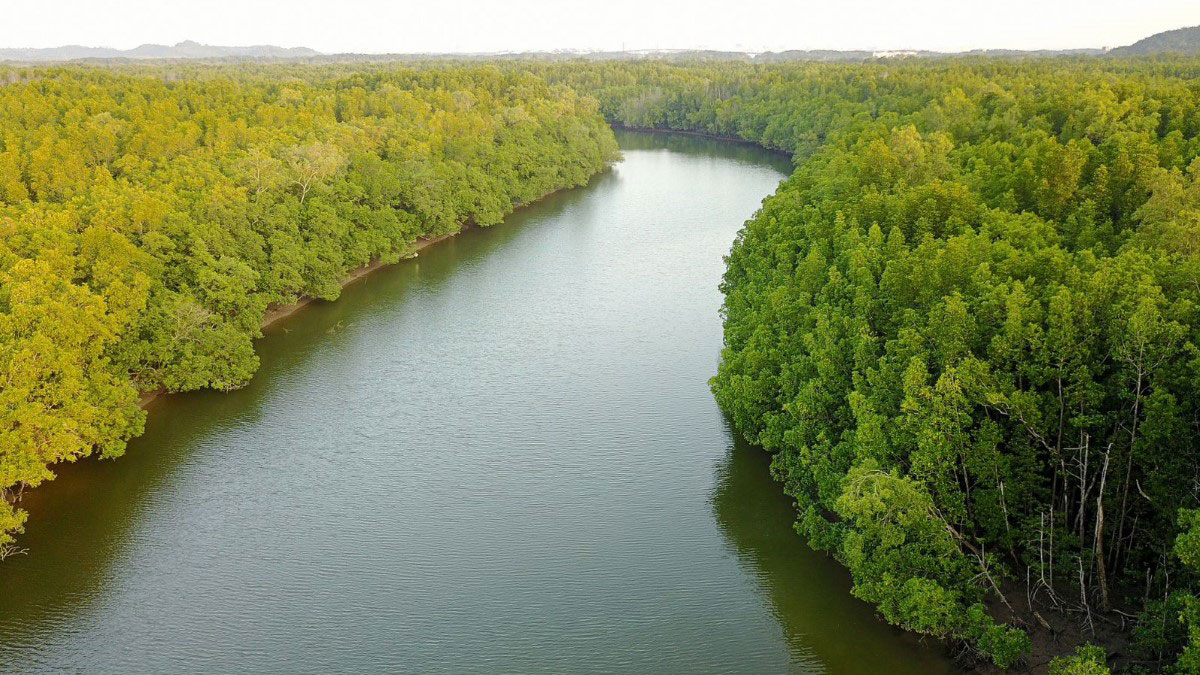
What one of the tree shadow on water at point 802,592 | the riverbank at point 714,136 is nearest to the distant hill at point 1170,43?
the riverbank at point 714,136

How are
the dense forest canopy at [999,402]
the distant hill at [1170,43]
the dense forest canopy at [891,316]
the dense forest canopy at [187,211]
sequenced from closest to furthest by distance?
the dense forest canopy at [999,402] < the dense forest canopy at [891,316] < the dense forest canopy at [187,211] < the distant hill at [1170,43]

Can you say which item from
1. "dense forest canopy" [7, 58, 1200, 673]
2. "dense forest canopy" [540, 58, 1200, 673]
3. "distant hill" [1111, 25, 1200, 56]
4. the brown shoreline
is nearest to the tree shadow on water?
"dense forest canopy" [7, 58, 1200, 673]

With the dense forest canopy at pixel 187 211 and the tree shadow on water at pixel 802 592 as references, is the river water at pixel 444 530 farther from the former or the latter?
the dense forest canopy at pixel 187 211

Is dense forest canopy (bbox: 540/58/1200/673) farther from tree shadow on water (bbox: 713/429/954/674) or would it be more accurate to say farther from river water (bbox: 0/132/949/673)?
river water (bbox: 0/132/949/673)

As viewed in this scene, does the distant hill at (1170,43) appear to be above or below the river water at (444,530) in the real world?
above

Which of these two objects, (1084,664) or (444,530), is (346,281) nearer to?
(444,530)

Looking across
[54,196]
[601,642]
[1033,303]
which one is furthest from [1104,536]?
[54,196]
